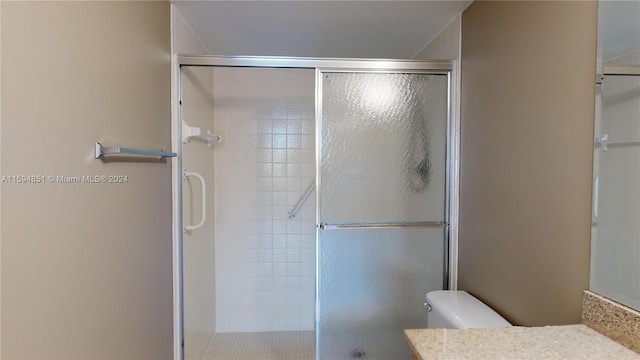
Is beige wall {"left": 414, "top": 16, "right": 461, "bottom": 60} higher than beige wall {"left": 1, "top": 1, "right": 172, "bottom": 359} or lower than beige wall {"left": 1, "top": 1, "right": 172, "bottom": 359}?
higher

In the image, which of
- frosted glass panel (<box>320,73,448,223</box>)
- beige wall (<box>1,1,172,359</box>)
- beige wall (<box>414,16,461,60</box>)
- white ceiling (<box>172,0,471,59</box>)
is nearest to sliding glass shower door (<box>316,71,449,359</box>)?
frosted glass panel (<box>320,73,448,223</box>)

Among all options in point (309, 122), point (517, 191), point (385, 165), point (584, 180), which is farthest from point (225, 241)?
point (584, 180)

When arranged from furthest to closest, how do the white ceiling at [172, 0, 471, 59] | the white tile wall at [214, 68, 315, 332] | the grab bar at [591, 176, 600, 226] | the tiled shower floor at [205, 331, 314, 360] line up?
the white tile wall at [214, 68, 315, 332] < the tiled shower floor at [205, 331, 314, 360] < the white ceiling at [172, 0, 471, 59] < the grab bar at [591, 176, 600, 226]

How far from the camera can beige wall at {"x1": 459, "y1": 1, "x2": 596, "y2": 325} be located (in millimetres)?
1018

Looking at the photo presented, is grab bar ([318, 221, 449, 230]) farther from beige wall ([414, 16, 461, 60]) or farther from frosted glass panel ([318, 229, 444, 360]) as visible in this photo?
beige wall ([414, 16, 461, 60])

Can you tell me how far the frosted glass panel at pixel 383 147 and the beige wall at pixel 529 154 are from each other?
195 mm

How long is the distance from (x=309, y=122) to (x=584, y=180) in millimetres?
2045

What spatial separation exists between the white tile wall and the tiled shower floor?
0.25 ft

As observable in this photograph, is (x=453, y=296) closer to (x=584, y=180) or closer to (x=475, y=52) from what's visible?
(x=584, y=180)

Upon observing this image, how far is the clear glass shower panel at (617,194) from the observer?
2.90 feet

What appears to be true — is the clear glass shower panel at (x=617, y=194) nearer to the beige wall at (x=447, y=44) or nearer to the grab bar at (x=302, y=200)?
the beige wall at (x=447, y=44)

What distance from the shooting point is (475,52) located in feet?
5.42

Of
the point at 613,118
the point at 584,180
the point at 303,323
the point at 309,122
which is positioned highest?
the point at 309,122

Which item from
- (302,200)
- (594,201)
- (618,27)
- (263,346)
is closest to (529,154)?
(594,201)
